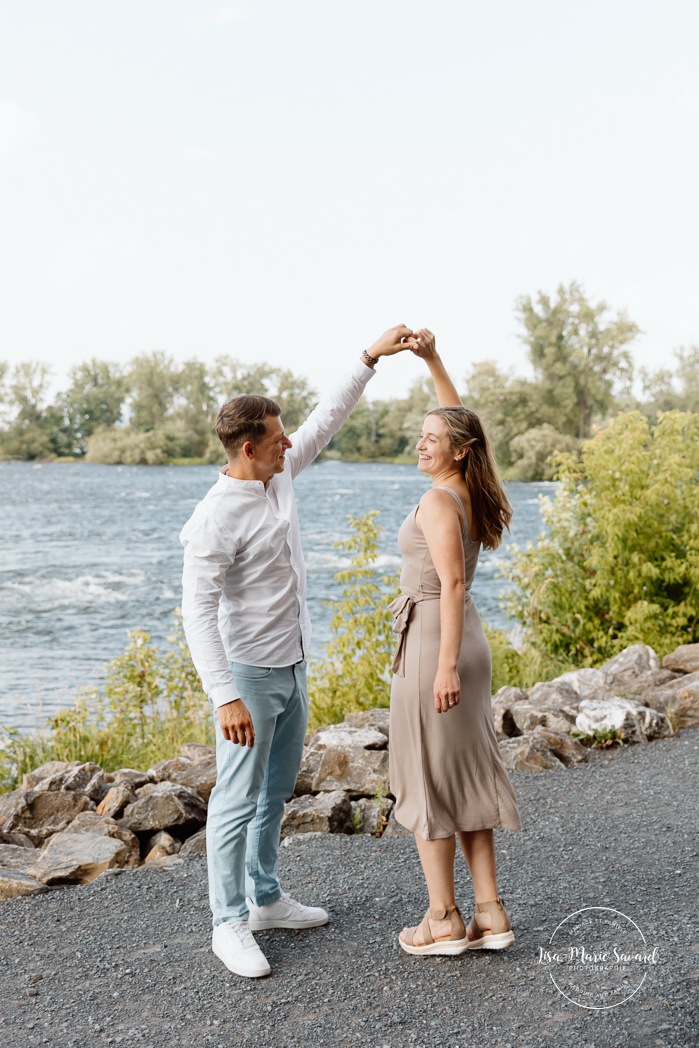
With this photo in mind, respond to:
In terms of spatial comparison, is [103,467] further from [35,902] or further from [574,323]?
[35,902]

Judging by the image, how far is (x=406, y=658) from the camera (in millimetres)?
2908

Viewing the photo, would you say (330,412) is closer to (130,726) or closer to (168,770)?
(168,770)

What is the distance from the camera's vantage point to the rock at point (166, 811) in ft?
14.3

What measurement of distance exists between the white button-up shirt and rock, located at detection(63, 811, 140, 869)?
1594 mm

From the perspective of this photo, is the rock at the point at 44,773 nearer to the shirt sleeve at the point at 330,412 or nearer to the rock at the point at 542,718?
the rock at the point at 542,718

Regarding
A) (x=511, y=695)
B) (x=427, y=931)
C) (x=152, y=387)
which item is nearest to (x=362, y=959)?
(x=427, y=931)

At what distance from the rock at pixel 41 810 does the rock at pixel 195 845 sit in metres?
0.84

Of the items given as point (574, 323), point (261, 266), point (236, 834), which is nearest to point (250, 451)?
point (236, 834)

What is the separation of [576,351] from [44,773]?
137 ft

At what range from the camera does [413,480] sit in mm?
51062

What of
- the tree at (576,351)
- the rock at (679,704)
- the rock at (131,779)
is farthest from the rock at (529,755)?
the tree at (576,351)

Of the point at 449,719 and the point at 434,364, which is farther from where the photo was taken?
the point at 434,364

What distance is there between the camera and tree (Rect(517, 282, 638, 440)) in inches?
1738

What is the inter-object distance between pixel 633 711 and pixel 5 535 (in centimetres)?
2922
